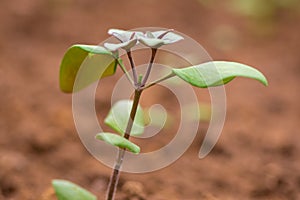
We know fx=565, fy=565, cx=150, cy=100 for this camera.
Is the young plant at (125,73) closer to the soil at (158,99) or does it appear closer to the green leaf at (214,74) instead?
the green leaf at (214,74)

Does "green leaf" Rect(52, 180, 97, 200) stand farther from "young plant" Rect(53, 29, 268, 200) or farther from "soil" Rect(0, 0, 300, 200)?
"soil" Rect(0, 0, 300, 200)

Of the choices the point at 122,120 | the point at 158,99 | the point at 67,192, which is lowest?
the point at 67,192

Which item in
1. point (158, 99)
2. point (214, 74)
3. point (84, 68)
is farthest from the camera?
point (158, 99)

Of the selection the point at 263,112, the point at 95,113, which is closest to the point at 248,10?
the point at 263,112

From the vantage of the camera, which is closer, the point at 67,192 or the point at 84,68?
the point at 67,192

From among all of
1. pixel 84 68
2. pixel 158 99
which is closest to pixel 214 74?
pixel 84 68

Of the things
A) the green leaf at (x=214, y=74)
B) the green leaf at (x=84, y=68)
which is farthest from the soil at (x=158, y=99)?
the green leaf at (x=214, y=74)

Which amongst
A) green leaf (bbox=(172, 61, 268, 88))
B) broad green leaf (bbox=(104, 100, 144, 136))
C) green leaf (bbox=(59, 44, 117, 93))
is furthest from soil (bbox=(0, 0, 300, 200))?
green leaf (bbox=(172, 61, 268, 88))

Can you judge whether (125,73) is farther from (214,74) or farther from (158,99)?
(158,99)
